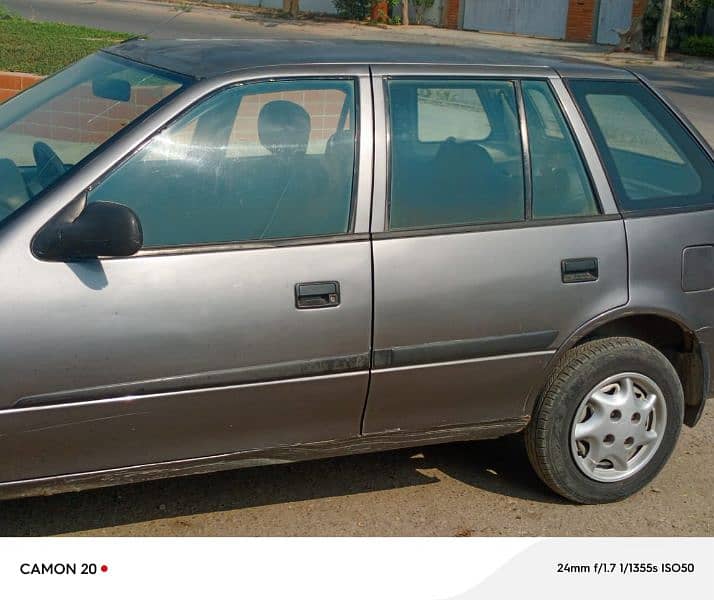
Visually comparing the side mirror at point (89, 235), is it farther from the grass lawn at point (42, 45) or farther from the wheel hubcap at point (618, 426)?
the grass lawn at point (42, 45)

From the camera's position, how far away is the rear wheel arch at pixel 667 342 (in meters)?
3.95

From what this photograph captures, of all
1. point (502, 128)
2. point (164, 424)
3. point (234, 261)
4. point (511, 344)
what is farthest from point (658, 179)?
point (164, 424)

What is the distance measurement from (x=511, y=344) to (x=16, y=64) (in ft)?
36.6

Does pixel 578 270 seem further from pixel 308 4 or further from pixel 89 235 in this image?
pixel 308 4

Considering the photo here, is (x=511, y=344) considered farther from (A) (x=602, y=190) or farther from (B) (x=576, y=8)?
(B) (x=576, y=8)

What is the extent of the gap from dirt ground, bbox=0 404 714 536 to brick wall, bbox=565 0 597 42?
27296mm

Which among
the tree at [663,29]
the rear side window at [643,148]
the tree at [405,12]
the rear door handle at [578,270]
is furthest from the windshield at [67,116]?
the tree at [405,12]

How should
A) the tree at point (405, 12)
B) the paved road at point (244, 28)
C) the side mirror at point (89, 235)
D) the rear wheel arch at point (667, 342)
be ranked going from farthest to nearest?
the tree at point (405, 12) → the paved road at point (244, 28) → the rear wheel arch at point (667, 342) → the side mirror at point (89, 235)

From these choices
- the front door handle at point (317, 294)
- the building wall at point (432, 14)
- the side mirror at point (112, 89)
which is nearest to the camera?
the front door handle at point (317, 294)

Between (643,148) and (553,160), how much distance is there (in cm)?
51

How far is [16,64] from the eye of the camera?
523 inches

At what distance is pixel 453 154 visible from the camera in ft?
12.9

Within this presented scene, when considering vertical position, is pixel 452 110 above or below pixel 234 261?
above

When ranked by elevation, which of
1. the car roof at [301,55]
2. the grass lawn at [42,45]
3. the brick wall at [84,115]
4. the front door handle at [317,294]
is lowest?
the grass lawn at [42,45]
